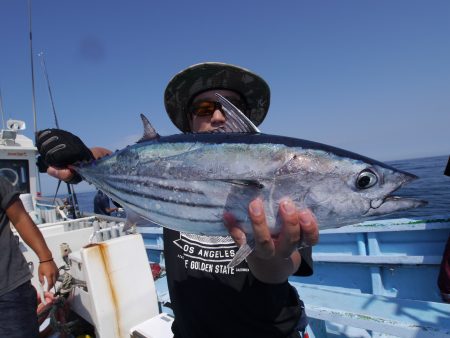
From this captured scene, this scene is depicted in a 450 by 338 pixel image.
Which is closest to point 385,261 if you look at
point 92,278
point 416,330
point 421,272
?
point 421,272

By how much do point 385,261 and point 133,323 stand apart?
3438 mm

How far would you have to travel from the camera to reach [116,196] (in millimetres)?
1838

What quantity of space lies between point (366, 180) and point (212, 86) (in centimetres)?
160

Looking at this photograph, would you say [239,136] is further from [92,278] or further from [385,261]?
[385,261]

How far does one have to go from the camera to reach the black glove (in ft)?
7.51

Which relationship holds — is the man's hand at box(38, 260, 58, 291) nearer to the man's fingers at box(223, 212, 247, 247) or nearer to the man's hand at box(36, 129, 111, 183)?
the man's hand at box(36, 129, 111, 183)

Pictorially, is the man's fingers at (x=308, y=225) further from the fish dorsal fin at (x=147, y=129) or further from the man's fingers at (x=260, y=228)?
the fish dorsal fin at (x=147, y=129)

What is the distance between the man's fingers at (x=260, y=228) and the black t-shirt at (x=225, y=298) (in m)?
0.53

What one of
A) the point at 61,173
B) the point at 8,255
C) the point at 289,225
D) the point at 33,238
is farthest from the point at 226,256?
the point at 33,238

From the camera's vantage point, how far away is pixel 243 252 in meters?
1.32

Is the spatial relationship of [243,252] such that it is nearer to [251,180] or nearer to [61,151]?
[251,180]

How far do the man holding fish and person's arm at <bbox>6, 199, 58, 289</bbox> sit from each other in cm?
140

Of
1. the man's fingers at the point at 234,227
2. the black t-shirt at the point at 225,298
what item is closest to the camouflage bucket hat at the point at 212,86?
the black t-shirt at the point at 225,298

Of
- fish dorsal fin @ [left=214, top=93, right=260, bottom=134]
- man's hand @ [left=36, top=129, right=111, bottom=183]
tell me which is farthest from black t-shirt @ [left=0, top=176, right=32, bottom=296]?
fish dorsal fin @ [left=214, top=93, right=260, bottom=134]
